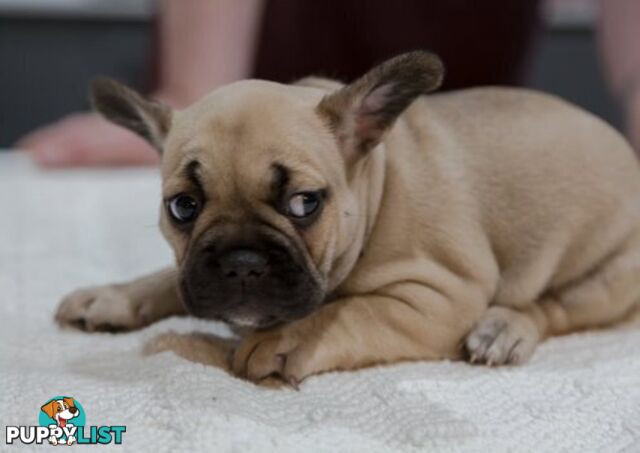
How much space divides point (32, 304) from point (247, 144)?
63cm

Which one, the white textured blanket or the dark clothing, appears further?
the dark clothing

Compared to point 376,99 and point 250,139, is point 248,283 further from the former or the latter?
point 376,99

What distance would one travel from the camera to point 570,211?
4.86ft

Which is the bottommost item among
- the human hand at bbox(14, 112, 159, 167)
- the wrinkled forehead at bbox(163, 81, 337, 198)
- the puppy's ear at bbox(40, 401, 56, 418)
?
the human hand at bbox(14, 112, 159, 167)

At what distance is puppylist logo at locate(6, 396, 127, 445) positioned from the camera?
0.96 meters

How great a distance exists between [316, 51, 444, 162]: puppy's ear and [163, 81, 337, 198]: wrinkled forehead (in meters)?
0.03

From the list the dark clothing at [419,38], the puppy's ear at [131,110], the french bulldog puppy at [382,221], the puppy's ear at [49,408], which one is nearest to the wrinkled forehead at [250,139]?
the french bulldog puppy at [382,221]

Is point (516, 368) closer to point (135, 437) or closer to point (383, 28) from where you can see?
point (135, 437)

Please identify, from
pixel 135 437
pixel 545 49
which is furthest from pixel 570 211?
pixel 545 49

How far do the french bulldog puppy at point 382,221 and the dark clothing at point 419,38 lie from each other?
3.15 ft

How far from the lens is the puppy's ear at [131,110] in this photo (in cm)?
136

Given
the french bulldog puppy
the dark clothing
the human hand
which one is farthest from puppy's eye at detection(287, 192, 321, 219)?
the human hand

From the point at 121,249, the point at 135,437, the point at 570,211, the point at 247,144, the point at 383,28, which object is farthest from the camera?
the point at 383,28

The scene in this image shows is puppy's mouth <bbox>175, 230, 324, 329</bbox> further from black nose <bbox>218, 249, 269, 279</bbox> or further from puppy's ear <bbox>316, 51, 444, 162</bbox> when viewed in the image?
puppy's ear <bbox>316, 51, 444, 162</bbox>
